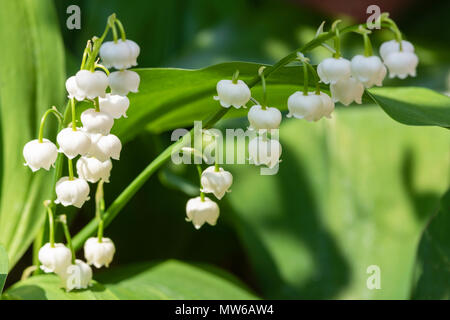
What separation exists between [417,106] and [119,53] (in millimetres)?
379

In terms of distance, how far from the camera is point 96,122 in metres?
0.66

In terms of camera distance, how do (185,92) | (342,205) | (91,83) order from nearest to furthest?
1. (91,83)
2. (185,92)
3. (342,205)

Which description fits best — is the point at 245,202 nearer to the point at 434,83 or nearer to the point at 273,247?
the point at 273,247

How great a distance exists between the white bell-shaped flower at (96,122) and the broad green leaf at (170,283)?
0.29 metres

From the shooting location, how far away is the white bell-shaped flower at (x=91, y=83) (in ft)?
2.08

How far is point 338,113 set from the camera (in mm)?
1238

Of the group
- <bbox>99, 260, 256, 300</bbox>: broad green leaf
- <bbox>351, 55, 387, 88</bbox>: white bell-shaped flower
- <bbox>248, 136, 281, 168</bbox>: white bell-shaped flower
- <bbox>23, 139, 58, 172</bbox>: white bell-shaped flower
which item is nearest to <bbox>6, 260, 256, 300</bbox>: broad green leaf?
<bbox>99, 260, 256, 300</bbox>: broad green leaf

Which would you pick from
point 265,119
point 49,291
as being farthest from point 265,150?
point 49,291

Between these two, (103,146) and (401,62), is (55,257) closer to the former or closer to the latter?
(103,146)

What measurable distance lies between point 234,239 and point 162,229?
0.50 ft

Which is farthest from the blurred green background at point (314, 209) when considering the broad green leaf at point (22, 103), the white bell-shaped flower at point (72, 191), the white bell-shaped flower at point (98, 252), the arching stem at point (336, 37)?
the arching stem at point (336, 37)

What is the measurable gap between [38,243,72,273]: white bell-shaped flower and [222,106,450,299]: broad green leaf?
39 centimetres

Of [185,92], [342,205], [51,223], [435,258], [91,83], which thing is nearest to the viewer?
[91,83]

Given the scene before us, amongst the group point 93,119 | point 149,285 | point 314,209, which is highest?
point 93,119
